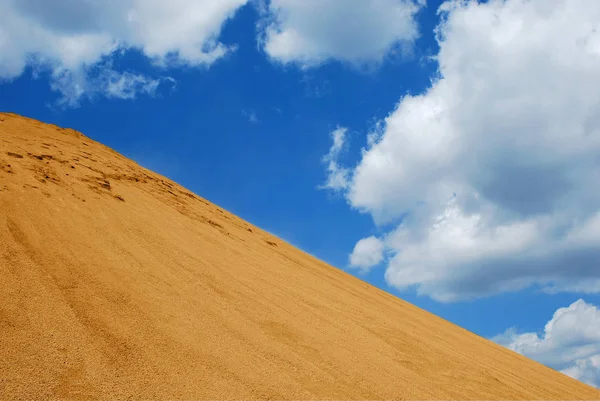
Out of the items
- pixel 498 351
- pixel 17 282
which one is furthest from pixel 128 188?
pixel 498 351

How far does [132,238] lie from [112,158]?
5692 millimetres

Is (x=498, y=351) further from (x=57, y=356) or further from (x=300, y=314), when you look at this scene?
(x=57, y=356)

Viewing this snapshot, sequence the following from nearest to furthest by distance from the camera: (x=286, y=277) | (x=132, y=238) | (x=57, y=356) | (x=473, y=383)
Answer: (x=57, y=356) < (x=473, y=383) < (x=132, y=238) < (x=286, y=277)

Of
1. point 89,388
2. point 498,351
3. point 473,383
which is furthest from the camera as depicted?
point 498,351

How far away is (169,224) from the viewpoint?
33.7 ft

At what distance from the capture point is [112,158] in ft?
44.7

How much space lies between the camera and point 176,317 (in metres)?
6.54

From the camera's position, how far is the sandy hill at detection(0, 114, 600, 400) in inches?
206

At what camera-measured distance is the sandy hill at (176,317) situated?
523 cm

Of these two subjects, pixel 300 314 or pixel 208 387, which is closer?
pixel 208 387

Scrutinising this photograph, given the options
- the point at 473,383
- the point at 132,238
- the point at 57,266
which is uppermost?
the point at 132,238

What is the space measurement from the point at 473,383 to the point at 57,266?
6.45m

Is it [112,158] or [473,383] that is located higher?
[112,158]

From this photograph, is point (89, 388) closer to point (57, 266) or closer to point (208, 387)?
point (208, 387)
